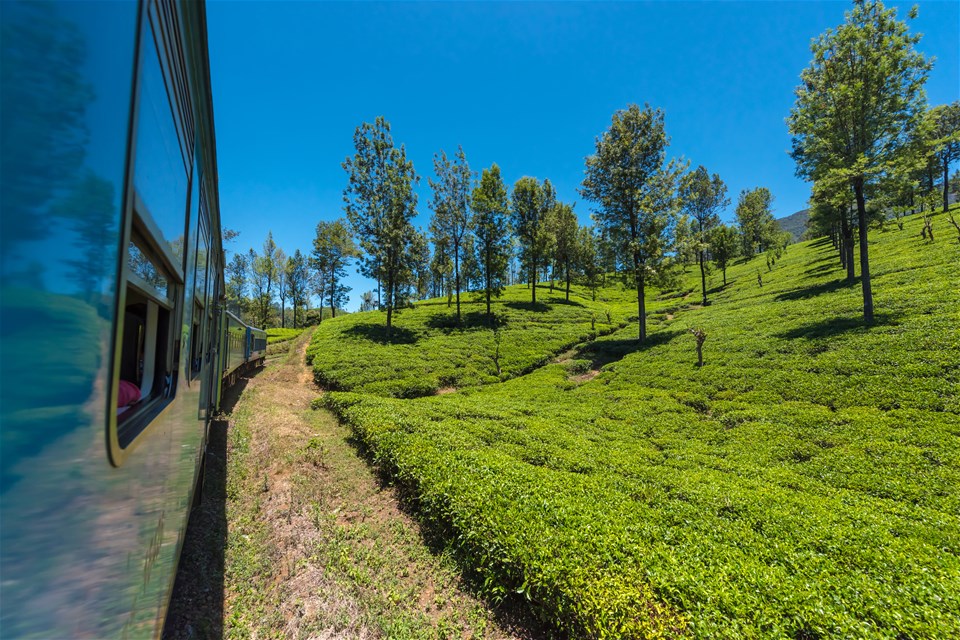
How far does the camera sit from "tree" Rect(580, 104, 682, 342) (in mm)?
19828

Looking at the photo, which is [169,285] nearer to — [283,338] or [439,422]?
[439,422]

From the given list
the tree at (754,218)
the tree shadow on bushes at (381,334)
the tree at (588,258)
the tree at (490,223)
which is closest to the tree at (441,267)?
the tree at (490,223)

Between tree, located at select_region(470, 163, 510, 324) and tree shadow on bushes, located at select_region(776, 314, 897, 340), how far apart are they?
681 inches

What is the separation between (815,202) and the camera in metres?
16.4

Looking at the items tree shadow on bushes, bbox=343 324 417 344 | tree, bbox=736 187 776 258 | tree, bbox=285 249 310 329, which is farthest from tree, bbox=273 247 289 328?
tree, bbox=736 187 776 258

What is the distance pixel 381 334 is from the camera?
78.6ft

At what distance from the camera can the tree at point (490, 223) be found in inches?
1104

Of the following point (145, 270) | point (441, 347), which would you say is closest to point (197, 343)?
point (145, 270)

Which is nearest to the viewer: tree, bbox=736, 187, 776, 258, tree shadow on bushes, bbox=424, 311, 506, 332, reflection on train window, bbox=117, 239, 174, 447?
reflection on train window, bbox=117, 239, 174, 447

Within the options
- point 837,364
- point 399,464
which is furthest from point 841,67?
point 399,464

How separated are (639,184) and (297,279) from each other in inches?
1810

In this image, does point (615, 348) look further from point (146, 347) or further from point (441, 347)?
point (146, 347)

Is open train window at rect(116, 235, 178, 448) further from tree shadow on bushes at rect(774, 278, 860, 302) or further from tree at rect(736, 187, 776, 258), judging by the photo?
tree at rect(736, 187, 776, 258)

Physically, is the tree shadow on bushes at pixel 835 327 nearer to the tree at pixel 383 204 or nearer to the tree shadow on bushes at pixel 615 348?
the tree shadow on bushes at pixel 615 348
